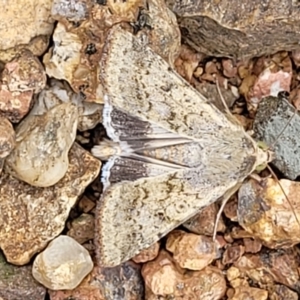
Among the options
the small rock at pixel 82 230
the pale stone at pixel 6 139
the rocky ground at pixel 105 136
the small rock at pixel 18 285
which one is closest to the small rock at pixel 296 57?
the rocky ground at pixel 105 136

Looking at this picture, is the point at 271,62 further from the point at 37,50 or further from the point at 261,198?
the point at 37,50

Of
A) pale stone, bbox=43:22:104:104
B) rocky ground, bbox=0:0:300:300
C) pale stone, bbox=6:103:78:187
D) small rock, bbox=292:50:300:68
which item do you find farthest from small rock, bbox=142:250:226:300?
small rock, bbox=292:50:300:68

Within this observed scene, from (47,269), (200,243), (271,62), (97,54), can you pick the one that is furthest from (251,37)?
(47,269)

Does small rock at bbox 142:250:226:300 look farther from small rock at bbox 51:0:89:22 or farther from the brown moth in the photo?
small rock at bbox 51:0:89:22

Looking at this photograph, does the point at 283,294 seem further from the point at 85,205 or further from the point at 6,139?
the point at 6,139

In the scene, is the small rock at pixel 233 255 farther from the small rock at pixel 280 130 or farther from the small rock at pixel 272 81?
the small rock at pixel 272 81

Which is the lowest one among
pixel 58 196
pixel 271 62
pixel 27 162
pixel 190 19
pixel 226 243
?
pixel 226 243
